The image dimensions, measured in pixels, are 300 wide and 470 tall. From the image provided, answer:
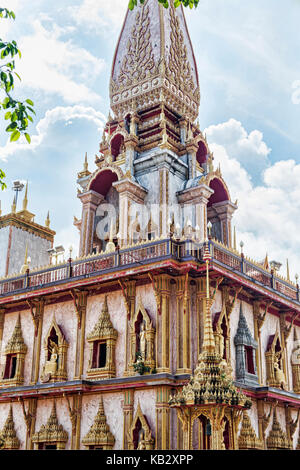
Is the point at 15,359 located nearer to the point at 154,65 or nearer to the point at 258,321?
the point at 258,321

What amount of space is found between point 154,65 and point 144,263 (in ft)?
52.7

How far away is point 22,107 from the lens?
1143 centimetres

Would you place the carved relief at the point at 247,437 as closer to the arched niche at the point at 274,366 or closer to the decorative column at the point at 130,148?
the arched niche at the point at 274,366

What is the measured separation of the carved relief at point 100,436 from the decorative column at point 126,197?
8896 mm

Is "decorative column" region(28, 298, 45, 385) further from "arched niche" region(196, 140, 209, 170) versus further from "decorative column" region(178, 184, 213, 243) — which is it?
"arched niche" region(196, 140, 209, 170)

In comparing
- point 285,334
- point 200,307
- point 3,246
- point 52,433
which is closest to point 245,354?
point 200,307

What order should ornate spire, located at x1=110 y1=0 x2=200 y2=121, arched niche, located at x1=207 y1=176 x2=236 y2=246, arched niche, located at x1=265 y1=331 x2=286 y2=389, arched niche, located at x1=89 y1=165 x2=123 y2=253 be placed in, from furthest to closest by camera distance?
ornate spire, located at x1=110 y1=0 x2=200 y2=121 < arched niche, located at x1=207 y1=176 x2=236 y2=246 < arched niche, located at x1=89 y1=165 x2=123 y2=253 < arched niche, located at x1=265 y1=331 x2=286 y2=389

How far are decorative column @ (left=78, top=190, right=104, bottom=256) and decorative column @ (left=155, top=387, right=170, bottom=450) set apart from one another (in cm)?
1118

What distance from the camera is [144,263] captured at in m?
22.9

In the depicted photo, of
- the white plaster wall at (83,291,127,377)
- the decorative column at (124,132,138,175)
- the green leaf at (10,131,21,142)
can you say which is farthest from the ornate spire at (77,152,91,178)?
the green leaf at (10,131,21,142)

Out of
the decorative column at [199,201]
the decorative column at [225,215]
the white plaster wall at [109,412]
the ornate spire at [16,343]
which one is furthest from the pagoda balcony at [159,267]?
the white plaster wall at [109,412]

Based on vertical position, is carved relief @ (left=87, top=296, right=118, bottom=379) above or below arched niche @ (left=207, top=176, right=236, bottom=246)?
below

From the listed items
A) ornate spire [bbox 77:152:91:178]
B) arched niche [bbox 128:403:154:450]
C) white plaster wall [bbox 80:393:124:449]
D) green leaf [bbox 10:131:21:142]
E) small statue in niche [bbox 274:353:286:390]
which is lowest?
arched niche [bbox 128:403:154:450]

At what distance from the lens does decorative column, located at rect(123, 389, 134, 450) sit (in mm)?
22266
